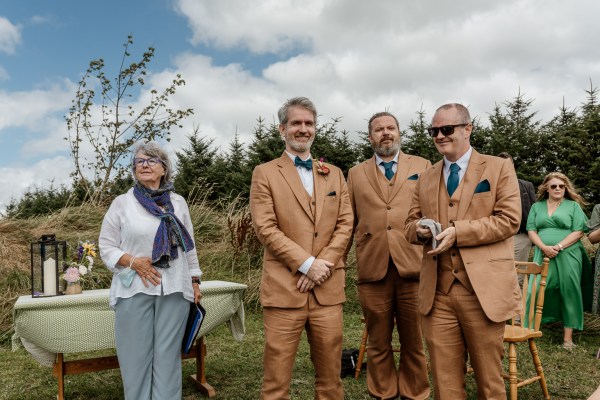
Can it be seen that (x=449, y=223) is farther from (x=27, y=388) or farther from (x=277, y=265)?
(x=27, y=388)

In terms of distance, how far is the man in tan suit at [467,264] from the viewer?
283 cm

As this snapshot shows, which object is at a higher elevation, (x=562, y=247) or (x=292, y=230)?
(x=292, y=230)

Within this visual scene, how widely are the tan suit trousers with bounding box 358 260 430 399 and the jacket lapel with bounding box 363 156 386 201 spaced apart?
1.68 ft

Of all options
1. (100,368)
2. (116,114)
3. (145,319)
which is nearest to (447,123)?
(145,319)

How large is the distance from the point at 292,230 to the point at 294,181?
0.96 feet

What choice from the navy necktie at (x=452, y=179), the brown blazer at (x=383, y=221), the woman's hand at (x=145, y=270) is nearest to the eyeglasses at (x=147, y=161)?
the woman's hand at (x=145, y=270)

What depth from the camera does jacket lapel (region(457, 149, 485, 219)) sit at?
2.94m

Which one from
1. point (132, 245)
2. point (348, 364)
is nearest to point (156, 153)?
point (132, 245)

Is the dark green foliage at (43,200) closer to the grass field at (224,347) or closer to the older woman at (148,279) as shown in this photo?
the grass field at (224,347)

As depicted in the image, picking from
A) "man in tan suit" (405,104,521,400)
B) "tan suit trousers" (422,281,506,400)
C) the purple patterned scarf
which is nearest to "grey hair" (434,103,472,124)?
"man in tan suit" (405,104,521,400)

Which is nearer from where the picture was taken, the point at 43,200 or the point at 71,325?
the point at 71,325

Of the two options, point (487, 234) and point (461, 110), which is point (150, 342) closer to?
point (487, 234)

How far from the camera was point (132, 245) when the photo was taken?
334cm

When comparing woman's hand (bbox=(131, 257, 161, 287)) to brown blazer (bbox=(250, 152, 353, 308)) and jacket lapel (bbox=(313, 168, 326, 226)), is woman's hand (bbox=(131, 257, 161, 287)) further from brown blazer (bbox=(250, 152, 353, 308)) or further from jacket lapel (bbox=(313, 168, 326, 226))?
jacket lapel (bbox=(313, 168, 326, 226))
